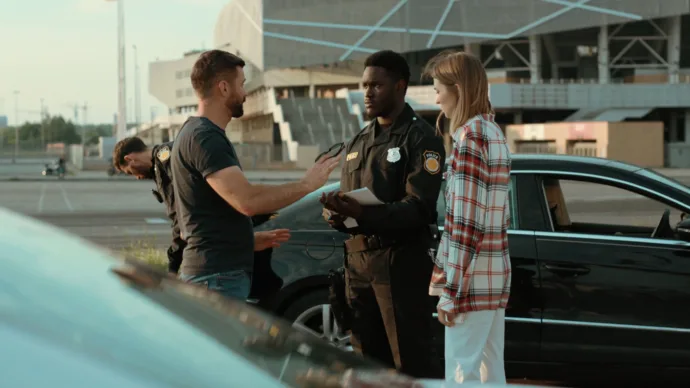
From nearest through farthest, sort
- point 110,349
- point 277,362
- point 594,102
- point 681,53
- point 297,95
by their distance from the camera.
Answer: point 110,349
point 277,362
point 594,102
point 681,53
point 297,95

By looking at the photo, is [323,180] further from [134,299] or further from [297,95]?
[297,95]

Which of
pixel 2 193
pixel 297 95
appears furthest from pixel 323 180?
pixel 297 95

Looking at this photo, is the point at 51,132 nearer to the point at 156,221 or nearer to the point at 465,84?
the point at 156,221

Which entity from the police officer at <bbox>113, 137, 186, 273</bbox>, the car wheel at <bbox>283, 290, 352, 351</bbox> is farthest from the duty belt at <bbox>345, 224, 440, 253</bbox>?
the car wheel at <bbox>283, 290, 352, 351</bbox>

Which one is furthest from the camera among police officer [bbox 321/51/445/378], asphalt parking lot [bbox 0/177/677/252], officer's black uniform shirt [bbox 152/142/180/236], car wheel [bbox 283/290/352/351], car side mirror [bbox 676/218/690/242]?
asphalt parking lot [bbox 0/177/677/252]

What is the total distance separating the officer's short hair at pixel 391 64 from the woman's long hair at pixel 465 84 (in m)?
0.36

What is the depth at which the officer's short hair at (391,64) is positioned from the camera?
14.1 feet

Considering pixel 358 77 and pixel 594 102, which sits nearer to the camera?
pixel 594 102

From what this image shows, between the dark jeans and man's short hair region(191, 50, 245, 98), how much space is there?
786mm

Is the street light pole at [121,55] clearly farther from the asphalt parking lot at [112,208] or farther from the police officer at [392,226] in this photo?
the police officer at [392,226]

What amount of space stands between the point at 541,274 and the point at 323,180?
1986 mm

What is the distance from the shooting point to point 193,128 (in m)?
4.00

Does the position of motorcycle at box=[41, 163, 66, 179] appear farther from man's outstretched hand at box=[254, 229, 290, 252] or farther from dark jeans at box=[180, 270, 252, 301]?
dark jeans at box=[180, 270, 252, 301]

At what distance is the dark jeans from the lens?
3.95m
